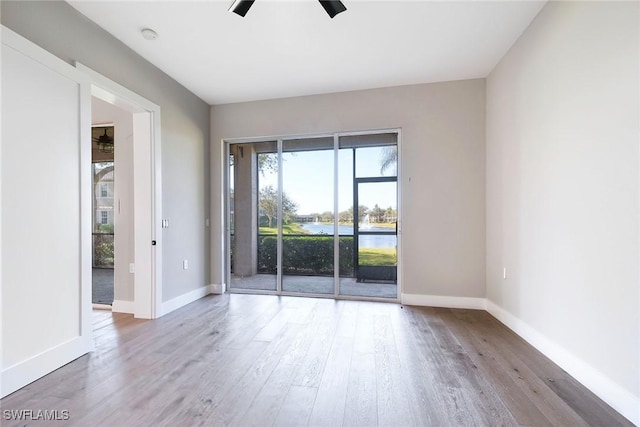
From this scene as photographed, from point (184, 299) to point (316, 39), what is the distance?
3.42 m

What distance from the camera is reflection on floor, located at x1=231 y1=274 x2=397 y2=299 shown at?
3.82 metres

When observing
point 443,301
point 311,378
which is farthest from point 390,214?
point 311,378

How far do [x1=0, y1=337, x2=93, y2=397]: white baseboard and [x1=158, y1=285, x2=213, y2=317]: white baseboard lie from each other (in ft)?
3.10

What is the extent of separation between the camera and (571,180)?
1.98m

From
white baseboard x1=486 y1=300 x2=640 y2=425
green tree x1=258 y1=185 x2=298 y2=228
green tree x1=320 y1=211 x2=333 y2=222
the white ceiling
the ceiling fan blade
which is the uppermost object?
the white ceiling

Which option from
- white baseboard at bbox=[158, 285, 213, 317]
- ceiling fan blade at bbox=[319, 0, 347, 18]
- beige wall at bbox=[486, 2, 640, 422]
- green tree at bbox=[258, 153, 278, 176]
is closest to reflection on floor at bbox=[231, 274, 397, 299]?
white baseboard at bbox=[158, 285, 213, 317]

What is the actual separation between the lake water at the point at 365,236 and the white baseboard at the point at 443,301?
0.72 meters

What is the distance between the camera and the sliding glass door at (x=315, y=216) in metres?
3.81

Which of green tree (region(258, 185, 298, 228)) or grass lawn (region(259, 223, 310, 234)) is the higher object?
green tree (region(258, 185, 298, 228))

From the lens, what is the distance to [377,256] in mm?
3830

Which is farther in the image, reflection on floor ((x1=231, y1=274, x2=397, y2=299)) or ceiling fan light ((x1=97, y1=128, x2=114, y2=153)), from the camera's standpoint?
ceiling fan light ((x1=97, y1=128, x2=114, y2=153))

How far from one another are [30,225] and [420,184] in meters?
3.75

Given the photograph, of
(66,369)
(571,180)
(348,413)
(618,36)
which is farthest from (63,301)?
(618,36)

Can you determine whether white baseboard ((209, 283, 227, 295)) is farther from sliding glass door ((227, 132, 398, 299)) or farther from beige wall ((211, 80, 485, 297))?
beige wall ((211, 80, 485, 297))
